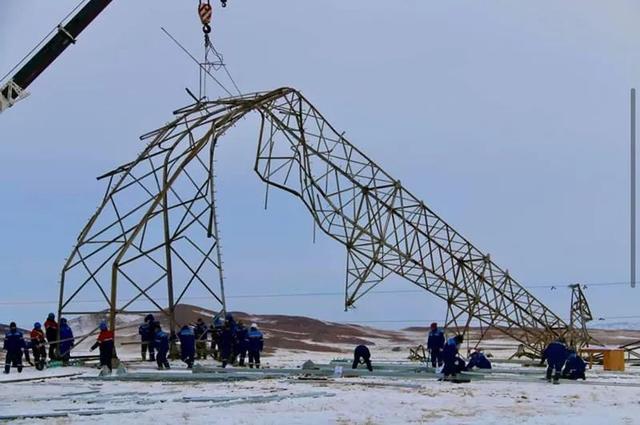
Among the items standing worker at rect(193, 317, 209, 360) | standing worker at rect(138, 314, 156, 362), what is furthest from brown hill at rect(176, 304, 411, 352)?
standing worker at rect(138, 314, 156, 362)

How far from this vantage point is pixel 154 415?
18.2m

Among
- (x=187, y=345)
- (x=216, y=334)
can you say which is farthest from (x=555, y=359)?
(x=216, y=334)

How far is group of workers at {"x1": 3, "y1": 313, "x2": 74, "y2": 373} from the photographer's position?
2997cm

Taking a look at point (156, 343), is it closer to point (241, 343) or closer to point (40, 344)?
point (241, 343)

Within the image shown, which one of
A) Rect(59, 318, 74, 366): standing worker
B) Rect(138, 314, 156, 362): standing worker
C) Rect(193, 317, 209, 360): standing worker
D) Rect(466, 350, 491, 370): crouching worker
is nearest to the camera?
Rect(466, 350, 491, 370): crouching worker

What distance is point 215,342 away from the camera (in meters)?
34.8

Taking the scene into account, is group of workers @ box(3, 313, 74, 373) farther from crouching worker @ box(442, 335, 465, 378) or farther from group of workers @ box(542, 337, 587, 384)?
group of workers @ box(542, 337, 587, 384)

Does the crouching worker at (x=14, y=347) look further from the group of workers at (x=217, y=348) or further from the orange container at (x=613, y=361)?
the orange container at (x=613, y=361)

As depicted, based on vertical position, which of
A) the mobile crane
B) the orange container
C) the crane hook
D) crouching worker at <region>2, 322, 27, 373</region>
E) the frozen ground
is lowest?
the frozen ground

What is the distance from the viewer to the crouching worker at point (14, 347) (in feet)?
98.0

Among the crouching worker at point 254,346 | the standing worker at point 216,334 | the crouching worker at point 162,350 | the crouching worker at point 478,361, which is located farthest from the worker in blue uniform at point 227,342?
the crouching worker at point 478,361

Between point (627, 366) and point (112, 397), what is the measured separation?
19.4 m

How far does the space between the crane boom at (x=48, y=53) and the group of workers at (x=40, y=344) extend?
8.38 m

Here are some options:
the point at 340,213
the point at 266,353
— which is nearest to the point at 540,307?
the point at 340,213
